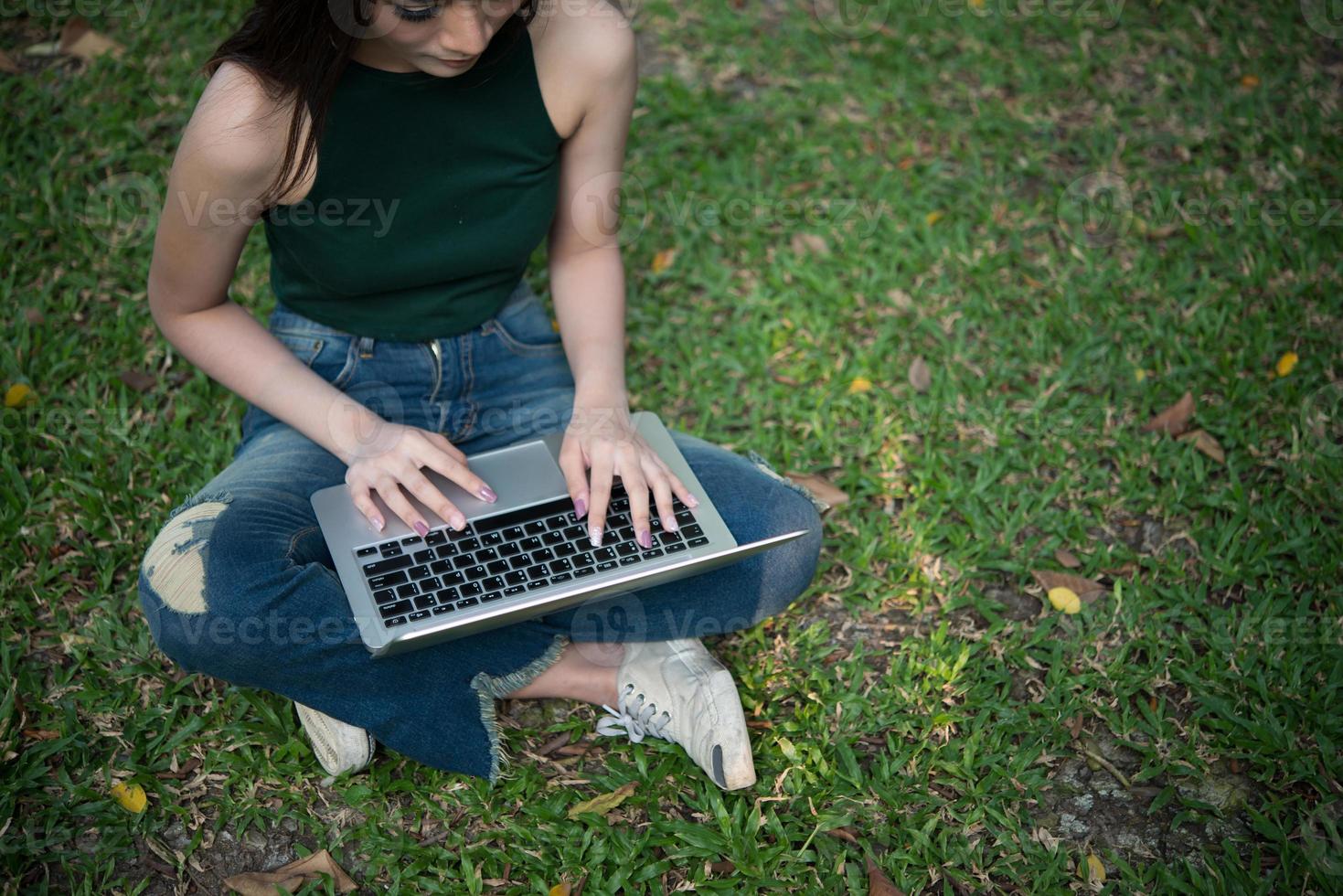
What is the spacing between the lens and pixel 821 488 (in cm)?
306

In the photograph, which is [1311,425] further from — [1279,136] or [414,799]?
[414,799]

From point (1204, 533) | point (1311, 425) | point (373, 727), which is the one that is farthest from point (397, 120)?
point (1311, 425)

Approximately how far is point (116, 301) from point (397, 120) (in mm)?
1587

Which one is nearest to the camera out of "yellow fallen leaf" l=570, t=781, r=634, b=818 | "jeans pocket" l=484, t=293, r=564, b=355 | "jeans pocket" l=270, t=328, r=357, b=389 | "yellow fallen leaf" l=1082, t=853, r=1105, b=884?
"yellow fallen leaf" l=1082, t=853, r=1105, b=884

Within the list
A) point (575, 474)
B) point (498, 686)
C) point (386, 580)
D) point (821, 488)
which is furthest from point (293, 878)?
point (821, 488)

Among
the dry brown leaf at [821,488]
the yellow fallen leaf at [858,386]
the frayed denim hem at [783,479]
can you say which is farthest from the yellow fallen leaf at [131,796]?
the yellow fallen leaf at [858,386]

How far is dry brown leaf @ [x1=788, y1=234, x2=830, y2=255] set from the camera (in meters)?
3.71

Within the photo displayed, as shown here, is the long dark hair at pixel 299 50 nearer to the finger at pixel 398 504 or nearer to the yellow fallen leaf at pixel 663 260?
the finger at pixel 398 504

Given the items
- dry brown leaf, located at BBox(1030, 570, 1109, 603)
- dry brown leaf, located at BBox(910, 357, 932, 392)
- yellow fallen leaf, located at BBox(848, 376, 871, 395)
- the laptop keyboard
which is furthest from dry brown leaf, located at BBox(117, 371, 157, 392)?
dry brown leaf, located at BBox(1030, 570, 1109, 603)

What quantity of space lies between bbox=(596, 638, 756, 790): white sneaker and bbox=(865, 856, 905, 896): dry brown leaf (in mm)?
296

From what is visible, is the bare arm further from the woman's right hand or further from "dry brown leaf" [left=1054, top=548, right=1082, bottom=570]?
"dry brown leaf" [left=1054, top=548, right=1082, bottom=570]

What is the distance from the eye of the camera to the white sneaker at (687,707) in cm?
237

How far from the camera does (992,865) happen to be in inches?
91.9

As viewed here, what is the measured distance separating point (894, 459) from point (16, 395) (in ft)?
7.76
